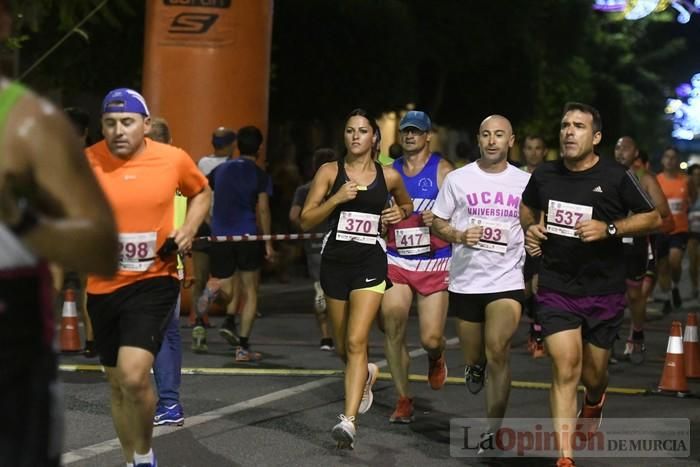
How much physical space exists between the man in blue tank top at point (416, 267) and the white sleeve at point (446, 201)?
689mm

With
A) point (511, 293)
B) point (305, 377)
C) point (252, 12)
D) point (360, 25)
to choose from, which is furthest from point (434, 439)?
point (360, 25)

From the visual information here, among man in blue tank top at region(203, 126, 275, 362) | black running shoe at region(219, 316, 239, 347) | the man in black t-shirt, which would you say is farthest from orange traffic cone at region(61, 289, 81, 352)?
the man in black t-shirt

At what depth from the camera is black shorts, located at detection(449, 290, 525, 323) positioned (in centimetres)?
907

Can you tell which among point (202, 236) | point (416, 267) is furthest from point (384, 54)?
point (416, 267)

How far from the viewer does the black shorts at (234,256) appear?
13.7m

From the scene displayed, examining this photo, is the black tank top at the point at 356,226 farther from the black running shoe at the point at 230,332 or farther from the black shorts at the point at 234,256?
the black running shoe at the point at 230,332

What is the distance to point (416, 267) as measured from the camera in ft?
33.4

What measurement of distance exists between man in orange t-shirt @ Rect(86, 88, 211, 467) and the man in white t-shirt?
90.5 inches

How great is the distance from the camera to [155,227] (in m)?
7.27

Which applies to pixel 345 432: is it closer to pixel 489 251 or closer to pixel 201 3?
pixel 489 251

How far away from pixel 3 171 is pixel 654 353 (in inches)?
450

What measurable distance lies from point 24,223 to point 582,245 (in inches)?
200

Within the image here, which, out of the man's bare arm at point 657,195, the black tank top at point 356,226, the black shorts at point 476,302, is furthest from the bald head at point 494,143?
the man's bare arm at point 657,195

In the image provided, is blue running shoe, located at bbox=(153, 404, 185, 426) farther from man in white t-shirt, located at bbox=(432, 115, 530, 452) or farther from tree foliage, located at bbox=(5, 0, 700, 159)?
tree foliage, located at bbox=(5, 0, 700, 159)
